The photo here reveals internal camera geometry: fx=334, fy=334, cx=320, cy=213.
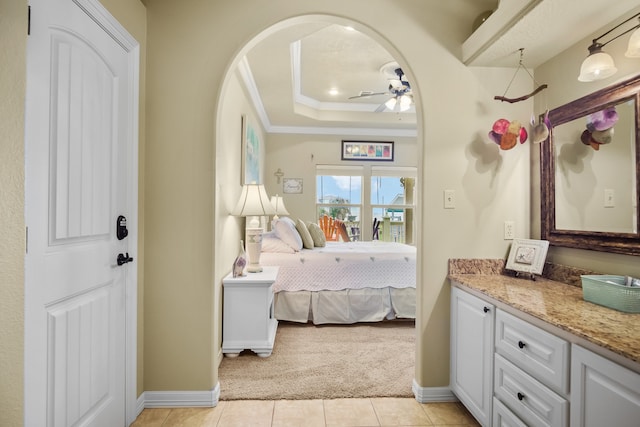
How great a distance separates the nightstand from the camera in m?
2.65

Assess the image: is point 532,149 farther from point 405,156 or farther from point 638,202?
point 405,156

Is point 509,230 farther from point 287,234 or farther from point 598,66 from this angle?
point 287,234

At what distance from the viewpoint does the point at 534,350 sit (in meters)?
1.37

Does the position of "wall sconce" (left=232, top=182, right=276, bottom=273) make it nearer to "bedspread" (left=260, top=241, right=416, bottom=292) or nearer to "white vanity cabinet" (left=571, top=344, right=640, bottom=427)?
"bedspread" (left=260, top=241, right=416, bottom=292)

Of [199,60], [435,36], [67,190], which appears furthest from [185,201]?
[435,36]

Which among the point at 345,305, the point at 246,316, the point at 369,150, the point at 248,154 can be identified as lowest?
the point at 345,305

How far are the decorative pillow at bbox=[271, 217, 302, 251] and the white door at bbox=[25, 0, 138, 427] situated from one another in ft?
6.37

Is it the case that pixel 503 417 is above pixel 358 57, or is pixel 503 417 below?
below

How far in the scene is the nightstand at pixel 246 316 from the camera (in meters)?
2.65

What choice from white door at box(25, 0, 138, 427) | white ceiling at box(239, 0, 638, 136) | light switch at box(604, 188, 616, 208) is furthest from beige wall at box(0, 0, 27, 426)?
light switch at box(604, 188, 616, 208)

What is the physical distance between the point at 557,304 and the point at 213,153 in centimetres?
193

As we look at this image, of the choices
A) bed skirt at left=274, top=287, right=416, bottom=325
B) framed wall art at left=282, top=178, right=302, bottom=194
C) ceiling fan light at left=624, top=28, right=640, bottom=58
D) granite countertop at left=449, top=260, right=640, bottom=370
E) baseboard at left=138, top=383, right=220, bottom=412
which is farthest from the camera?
framed wall art at left=282, top=178, right=302, bottom=194

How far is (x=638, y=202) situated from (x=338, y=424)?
1.87 m

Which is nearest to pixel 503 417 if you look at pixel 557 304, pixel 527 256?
pixel 557 304
